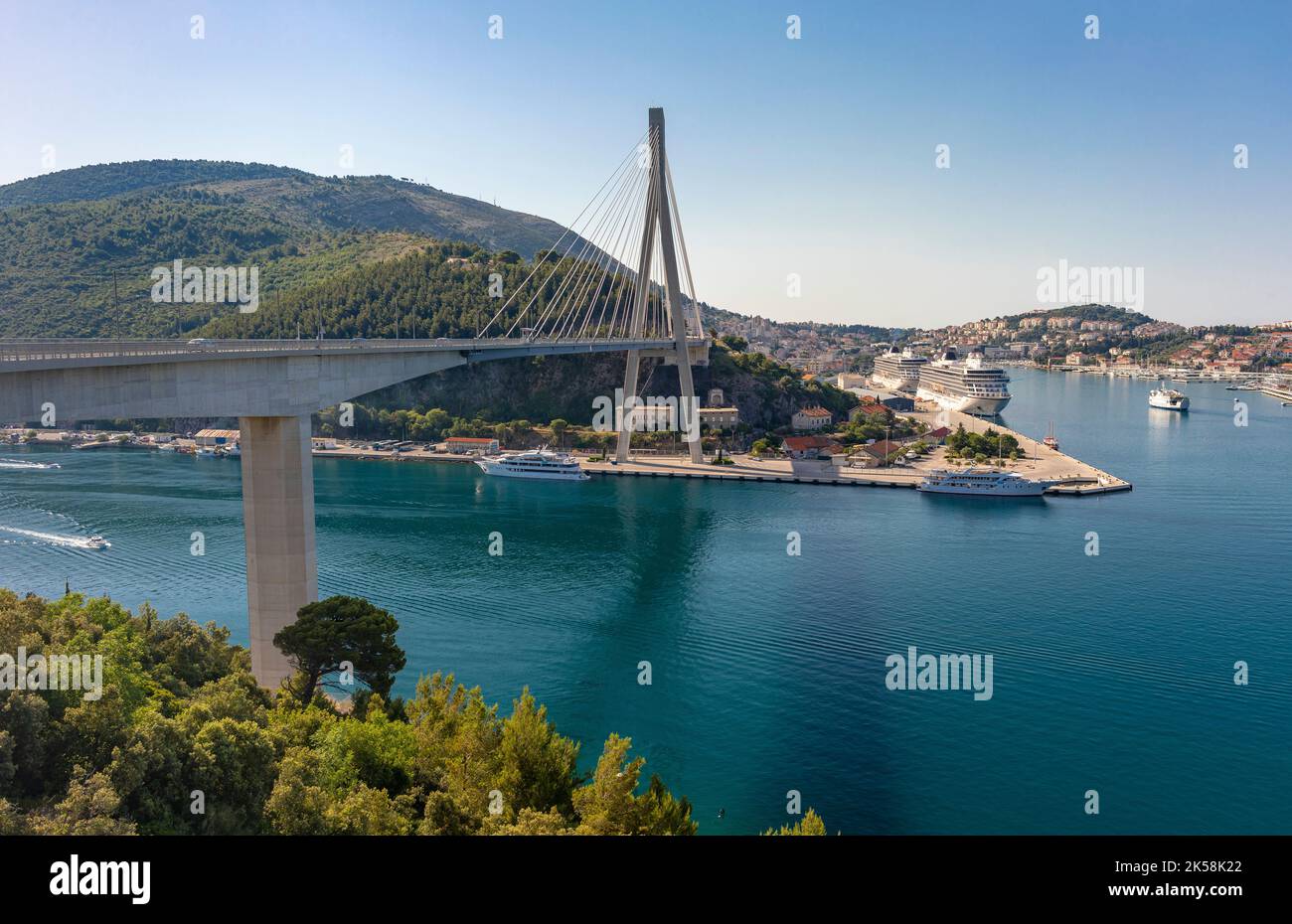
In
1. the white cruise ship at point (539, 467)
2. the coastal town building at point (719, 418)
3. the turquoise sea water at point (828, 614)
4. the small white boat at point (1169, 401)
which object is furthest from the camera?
the small white boat at point (1169, 401)

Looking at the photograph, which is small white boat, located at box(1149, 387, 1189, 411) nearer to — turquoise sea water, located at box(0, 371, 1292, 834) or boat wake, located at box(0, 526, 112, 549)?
turquoise sea water, located at box(0, 371, 1292, 834)

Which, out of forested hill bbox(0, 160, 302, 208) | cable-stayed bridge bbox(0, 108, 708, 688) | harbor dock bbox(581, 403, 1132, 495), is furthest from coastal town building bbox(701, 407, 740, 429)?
forested hill bbox(0, 160, 302, 208)

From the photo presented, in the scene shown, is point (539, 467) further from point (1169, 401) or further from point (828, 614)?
point (1169, 401)

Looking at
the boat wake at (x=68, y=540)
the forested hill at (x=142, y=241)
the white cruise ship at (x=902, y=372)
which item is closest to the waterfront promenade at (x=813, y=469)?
the forested hill at (x=142, y=241)

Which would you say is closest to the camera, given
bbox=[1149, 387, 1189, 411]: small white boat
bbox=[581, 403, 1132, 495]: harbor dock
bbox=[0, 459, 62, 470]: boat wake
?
bbox=[581, 403, 1132, 495]: harbor dock

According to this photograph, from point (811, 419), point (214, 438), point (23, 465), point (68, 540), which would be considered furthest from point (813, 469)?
point (23, 465)

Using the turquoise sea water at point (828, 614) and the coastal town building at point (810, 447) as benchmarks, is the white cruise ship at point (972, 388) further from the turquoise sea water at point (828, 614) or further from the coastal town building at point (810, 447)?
the turquoise sea water at point (828, 614)
